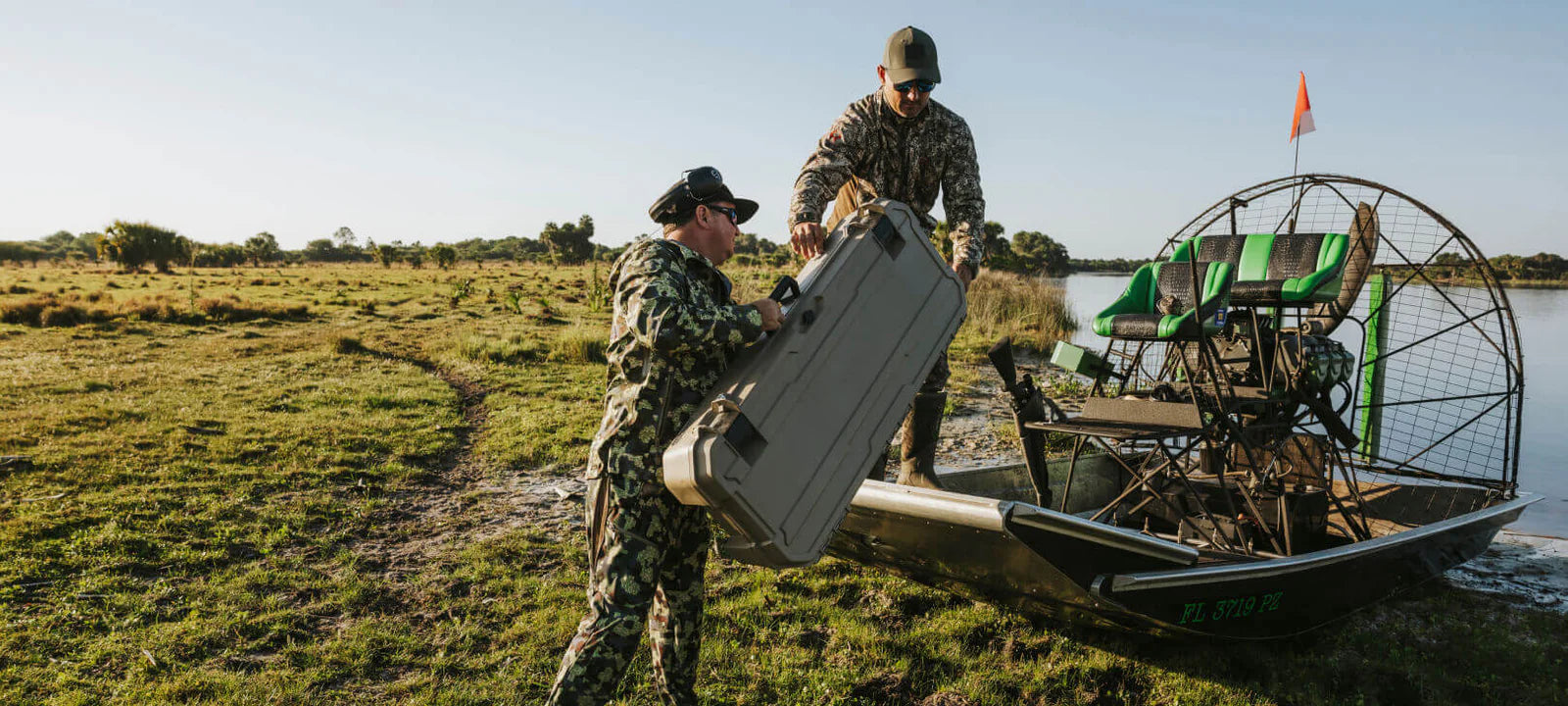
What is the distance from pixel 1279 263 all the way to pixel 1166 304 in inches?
49.5

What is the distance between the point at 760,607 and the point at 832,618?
425 millimetres

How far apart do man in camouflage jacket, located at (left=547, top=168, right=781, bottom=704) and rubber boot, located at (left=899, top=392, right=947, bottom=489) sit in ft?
6.04

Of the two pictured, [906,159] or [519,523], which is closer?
[906,159]

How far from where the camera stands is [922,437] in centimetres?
449

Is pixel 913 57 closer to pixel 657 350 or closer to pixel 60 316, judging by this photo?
pixel 657 350

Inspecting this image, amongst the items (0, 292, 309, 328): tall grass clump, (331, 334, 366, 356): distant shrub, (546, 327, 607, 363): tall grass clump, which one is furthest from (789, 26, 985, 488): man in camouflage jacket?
(0, 292, 309, 328): tall grass clump

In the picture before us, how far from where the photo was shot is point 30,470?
7.40 m

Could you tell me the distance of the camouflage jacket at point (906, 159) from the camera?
4.15m

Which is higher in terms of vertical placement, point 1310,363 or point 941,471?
point 1310,363

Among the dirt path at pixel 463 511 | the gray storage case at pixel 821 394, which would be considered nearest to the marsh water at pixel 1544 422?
the gray storage case at pixel 821 394

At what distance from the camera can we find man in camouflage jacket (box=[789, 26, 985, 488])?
3867mm

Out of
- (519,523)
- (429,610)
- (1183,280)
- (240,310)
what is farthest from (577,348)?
(240,310)

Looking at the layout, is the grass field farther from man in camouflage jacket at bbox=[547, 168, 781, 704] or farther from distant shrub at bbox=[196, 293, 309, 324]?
distant shrub at bbox=[196, 293, 309, 324]

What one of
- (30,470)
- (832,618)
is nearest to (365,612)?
(832,618)
